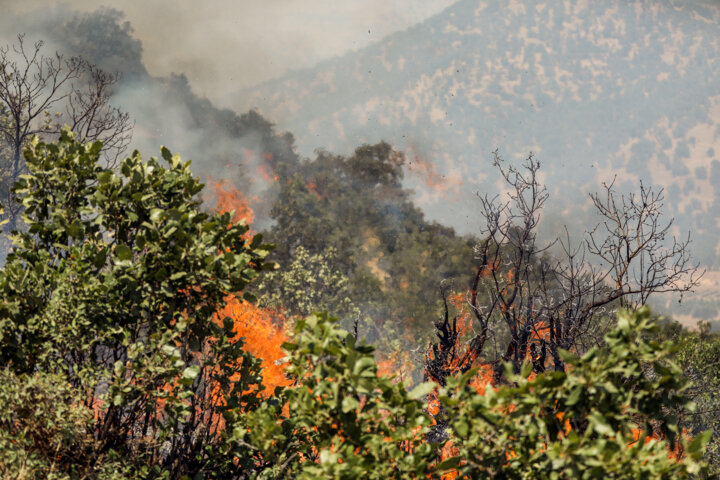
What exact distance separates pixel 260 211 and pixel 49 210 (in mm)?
67080

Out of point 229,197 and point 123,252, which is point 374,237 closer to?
point 229,197

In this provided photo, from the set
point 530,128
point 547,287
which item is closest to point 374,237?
point 547,287

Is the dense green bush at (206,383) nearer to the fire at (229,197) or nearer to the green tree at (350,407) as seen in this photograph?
the green tree at (350,407)

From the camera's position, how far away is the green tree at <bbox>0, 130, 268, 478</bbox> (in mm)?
4945

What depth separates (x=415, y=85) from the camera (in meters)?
190

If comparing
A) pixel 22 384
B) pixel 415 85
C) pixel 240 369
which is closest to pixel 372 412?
pixel 240 369

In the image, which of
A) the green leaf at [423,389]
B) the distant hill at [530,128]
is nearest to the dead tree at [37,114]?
the green leaf at [423,389]

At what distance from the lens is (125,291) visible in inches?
205


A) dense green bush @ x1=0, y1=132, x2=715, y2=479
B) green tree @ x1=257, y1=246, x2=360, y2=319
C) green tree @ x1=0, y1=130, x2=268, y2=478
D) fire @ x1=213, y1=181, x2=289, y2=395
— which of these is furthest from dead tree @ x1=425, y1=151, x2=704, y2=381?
green tree @ x1=257, y1=246, x2=360, y2=319

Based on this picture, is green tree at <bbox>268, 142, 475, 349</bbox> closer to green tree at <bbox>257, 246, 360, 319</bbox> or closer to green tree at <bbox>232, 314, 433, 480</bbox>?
green tree at <bbox>257, 246, 360, 319</bbox>

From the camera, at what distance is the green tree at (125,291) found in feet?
16.2

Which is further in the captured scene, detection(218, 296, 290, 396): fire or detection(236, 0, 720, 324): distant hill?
detection(236, 0, 720, 324): distant hill

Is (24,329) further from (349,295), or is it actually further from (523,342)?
(349,295)

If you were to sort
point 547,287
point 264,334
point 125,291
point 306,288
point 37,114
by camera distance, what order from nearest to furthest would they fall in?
point 125,291 → point 547,287 → point 37,114 → point 264,334 → point 306,288
